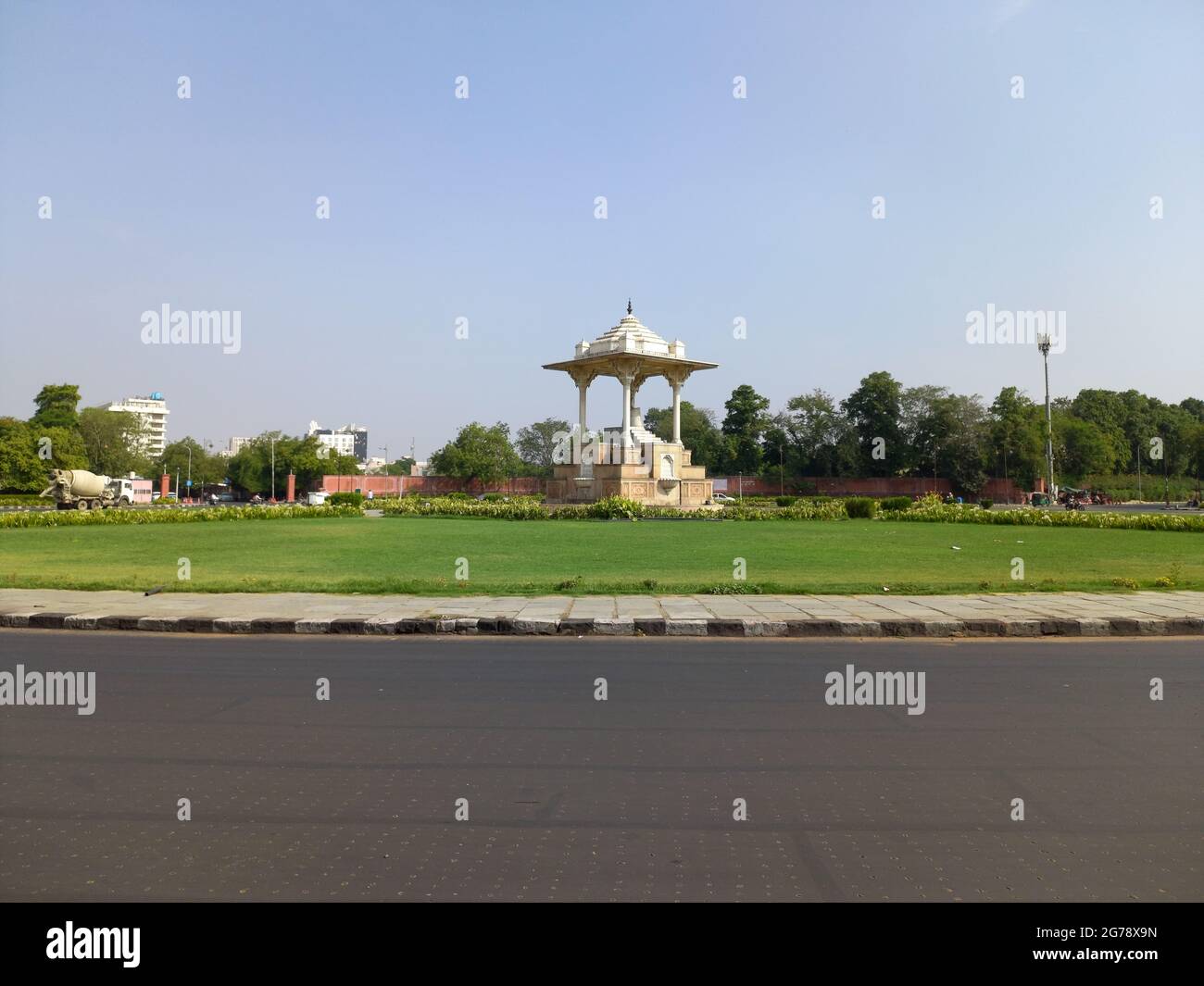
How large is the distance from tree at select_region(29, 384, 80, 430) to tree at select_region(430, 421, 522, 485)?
108 ft

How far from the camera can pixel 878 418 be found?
74.1 meters

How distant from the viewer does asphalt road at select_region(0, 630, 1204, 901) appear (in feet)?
11.6

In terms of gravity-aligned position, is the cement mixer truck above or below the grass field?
above

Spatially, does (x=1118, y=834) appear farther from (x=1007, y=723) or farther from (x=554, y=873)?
(x=554, y=873)

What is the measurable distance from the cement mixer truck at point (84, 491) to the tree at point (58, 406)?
3122 centimetres

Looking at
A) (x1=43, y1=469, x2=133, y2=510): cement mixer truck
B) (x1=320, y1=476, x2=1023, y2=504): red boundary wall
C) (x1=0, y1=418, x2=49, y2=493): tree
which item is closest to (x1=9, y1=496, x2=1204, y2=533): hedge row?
(x1=43, y1=469, x2=133, y2=510): cement mixer truck

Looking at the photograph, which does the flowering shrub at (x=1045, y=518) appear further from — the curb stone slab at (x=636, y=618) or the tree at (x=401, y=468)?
the tree at (x=401, y=468)

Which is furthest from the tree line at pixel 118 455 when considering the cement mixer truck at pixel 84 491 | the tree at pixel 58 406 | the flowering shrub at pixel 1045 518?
the flowering shrub at pixel 1045 518

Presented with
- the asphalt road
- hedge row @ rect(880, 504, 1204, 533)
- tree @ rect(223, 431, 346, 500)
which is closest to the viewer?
the asphalt road

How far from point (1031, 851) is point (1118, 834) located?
55 cm

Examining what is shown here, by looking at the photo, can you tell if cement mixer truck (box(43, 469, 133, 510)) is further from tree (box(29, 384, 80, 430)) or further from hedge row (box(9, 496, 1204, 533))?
tree (box(29, 384, 80, 430))

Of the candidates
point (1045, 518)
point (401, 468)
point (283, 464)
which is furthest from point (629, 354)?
point (401, 468)

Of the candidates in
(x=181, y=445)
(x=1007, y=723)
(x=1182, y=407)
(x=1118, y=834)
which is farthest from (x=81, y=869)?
(x=1182, y=407)

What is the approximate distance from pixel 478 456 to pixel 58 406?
39145 mm
